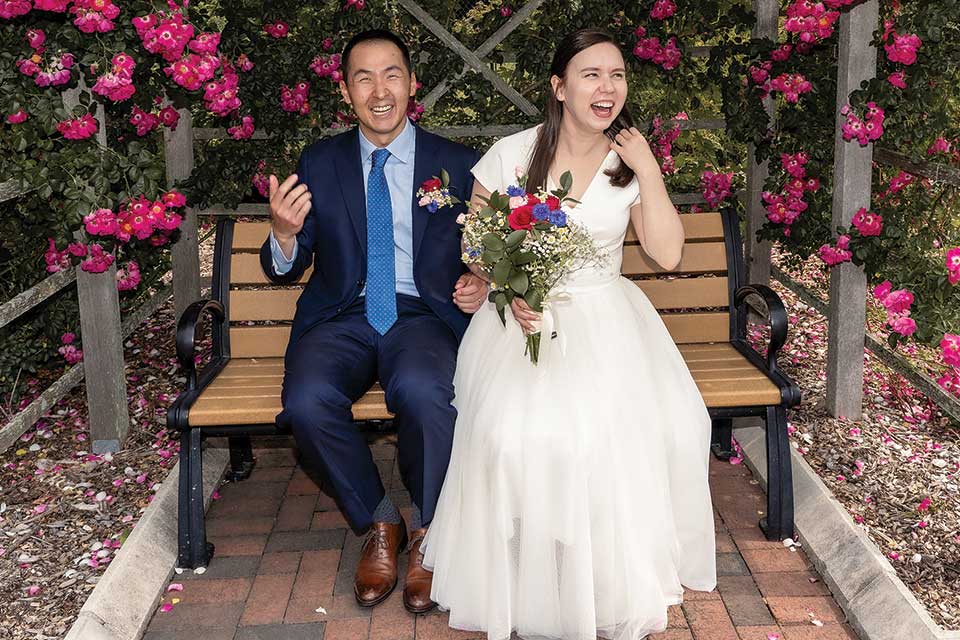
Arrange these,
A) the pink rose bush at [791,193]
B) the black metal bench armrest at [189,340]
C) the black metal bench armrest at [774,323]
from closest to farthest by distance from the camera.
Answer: the black metal bench armrest at [189,340], the black metal bench armrest at [774,323], the pink rose bush at [791,193]

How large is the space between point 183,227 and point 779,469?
3.27 meters

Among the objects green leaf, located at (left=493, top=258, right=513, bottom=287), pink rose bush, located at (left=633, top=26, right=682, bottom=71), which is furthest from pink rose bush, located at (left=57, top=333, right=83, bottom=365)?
pink rose bush, located at (left=633, top=26, right=682, bottom=71)

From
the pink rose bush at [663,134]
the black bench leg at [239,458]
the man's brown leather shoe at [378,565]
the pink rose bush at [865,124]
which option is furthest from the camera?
the pink rose bush at [663,134]

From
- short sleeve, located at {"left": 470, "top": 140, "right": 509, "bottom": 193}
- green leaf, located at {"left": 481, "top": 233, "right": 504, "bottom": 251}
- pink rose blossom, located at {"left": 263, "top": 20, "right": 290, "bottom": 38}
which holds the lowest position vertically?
green leaf, located at {"left": 481, "top": 233, "right": 504, "bottom": 251}

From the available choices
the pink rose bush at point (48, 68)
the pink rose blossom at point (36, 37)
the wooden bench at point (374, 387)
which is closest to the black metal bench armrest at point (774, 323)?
the wooden bench at point (374, 387)

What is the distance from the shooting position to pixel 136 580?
11.6 ft

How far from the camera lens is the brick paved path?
3363 mm

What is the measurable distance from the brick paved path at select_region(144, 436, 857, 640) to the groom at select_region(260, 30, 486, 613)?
165 millimetres

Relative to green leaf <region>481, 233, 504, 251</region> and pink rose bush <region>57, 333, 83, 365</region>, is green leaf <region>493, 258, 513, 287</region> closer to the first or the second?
green leaf <region>481, 233, 504, 251</region>

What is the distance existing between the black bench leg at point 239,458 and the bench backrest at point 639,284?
1.37 feet

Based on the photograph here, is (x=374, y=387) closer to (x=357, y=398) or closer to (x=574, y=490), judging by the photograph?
(x=357, y=398)

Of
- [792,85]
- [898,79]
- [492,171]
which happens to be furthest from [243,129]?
[898,79]

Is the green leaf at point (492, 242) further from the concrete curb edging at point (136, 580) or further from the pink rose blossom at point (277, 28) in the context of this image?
the pink rose blossom at point (277, 28)

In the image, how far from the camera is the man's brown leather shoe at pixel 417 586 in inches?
135
